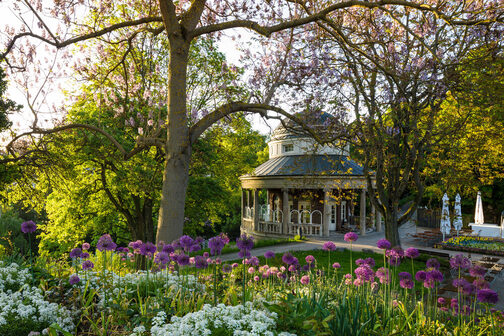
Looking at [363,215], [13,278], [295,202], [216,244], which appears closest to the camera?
[216,244]

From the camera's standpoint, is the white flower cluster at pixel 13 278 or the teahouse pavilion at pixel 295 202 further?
the teahouse pavilion at pixel 295 202

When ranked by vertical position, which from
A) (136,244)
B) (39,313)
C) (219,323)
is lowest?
(39,313)

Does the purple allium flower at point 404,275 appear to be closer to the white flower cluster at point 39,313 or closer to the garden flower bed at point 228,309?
the garden flower bed at point 228,309

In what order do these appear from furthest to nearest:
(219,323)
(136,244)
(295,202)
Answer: (295,202) → (136,244) → (219,323)

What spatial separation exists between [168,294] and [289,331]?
210 cm

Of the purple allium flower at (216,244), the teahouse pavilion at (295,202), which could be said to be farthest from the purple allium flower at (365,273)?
the teahouse pavilion at (295,202)

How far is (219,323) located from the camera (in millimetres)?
3430

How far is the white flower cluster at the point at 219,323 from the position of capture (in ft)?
10.5

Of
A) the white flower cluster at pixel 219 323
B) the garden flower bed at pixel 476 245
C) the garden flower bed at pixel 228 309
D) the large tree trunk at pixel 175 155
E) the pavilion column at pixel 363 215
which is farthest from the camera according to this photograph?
the pavilion column at pixel 363 215

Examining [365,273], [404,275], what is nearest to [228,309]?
[365,273]

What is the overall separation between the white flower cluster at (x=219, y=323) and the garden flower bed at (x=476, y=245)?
17.1 metres

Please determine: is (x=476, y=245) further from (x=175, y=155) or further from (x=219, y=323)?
(x=219, y=323)

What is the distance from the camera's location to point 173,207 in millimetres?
7488

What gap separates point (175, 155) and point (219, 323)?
4753 mm
